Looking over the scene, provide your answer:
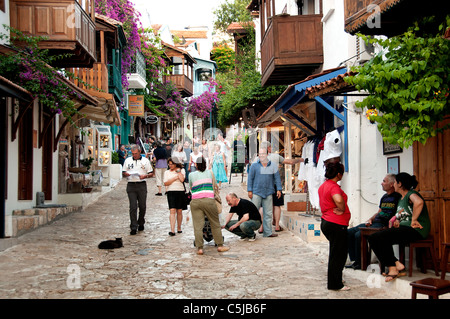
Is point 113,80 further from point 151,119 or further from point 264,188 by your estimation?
point 264,188

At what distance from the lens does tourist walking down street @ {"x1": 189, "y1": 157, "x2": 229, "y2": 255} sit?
9789mm

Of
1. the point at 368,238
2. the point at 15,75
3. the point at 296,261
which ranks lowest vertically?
the point at 296,261

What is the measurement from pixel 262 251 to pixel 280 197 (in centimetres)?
233

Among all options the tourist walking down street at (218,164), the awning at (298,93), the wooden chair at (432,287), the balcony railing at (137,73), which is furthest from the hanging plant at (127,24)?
the wooden chair at (432,287)

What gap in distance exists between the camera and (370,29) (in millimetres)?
7961

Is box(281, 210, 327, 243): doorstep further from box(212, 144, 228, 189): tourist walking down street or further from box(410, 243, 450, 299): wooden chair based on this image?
box(212, 144, 228, 189): tourist walking down street

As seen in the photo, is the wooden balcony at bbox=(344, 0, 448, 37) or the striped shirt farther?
the striped shirt

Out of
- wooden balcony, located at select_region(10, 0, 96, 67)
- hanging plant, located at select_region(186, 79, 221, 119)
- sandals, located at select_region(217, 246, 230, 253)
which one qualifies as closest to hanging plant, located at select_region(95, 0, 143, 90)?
wooden balcony, located at select_region(10, 0, 96, 67)

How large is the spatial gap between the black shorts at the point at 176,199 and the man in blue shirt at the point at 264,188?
150 cm

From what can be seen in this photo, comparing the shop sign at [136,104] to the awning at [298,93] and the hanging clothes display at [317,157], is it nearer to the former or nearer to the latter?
the awning at [298,93]

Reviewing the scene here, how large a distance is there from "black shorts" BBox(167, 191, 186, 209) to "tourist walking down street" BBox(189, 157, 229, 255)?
1810 mm

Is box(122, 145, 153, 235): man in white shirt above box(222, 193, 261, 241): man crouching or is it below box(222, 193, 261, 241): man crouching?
above
